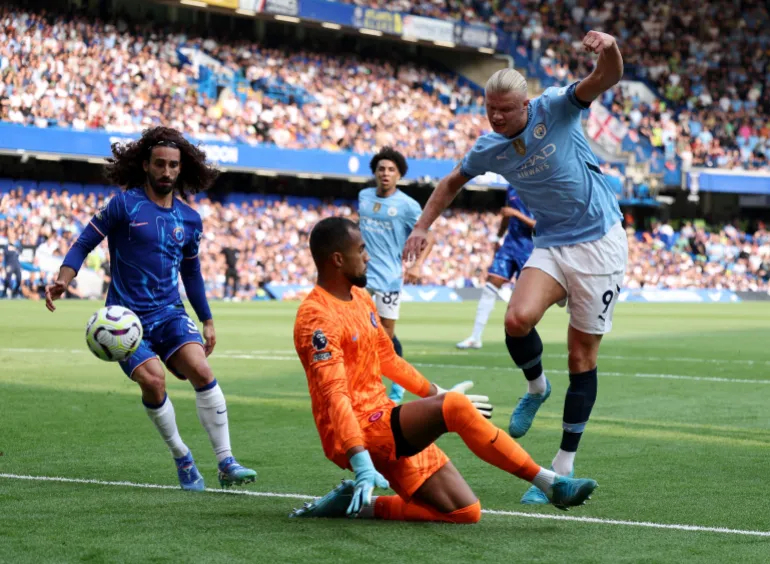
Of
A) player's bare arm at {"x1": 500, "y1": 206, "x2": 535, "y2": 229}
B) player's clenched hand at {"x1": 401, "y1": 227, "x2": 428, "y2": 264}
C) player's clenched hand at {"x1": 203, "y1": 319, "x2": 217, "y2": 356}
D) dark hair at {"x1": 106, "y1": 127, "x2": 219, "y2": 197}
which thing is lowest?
player's clenched hand at {"x1": 203, "y1": 319, "x2": 217, "y2": 356}

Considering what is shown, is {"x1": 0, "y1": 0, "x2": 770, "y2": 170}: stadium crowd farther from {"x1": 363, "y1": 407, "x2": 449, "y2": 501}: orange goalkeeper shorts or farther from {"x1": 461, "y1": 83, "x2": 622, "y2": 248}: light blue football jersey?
{"x1": 363, "y1": 407, "x2": 449, "y2": 501}: orange goalkeeper shorts

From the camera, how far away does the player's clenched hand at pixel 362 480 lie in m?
4.41

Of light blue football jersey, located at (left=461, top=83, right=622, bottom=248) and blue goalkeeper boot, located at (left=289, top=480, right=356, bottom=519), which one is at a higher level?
light blue football jersey, located at (left=461, top=83, right=622, bottom=248)

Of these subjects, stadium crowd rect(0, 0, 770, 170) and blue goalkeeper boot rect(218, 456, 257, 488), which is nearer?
blue goalkeeper boot rect(218, 456, 257, 488)

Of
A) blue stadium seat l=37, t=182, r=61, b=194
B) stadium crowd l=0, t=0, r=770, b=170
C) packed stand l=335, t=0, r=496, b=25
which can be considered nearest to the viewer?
stadium crowd l=0, t=0, r=770, b=170

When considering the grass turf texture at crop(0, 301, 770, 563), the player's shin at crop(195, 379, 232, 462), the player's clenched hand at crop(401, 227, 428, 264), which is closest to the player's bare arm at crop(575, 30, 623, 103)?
the player's clenched hand at crop(401, 227, 428, 264)

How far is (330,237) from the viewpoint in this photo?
5133 millimetres

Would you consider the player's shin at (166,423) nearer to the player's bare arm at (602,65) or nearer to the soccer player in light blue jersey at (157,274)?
the soccer player in light blue jersey at (157,274)

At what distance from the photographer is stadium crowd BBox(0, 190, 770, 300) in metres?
31.9

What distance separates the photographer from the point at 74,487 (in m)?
5.98

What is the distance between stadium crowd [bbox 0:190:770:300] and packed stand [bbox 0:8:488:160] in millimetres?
2504

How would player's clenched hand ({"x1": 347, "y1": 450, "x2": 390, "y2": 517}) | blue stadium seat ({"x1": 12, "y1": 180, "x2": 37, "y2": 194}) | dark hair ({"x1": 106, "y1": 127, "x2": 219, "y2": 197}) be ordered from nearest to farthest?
1. player's clenched hand ({"x1": 347, "y1": 450, "x2": 390, "y2": 517})
2. dark hair ({"x1": 106, "y1": 127, "x2": 219, "y2": 197})
3. blue stadium seat ({"x1": 12, "y1": 180, "x2": 37, "y2": 194})

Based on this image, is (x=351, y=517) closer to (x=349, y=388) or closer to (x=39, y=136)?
(x=349, y=388)

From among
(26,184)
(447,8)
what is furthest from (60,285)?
(447,8)
